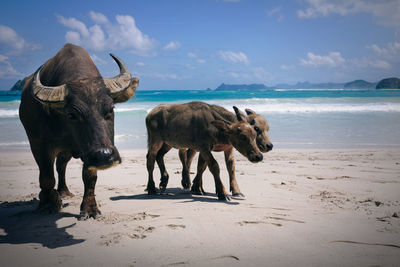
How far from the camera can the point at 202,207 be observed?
5492mm

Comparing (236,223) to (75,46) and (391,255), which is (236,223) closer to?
(391,255)

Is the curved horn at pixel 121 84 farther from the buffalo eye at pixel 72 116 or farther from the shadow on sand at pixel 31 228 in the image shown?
the shadow on sand at pixel 31 228

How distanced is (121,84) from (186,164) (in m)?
3.11

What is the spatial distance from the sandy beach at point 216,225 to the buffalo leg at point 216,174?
159mm

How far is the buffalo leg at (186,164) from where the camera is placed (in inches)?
287

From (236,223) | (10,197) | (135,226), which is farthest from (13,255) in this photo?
(10,197)

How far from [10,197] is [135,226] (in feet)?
11.2

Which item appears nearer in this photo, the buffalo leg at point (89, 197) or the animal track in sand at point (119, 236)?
the animal track in sand at point (119, 236)

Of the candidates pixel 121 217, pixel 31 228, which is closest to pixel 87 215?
pixel 121 217

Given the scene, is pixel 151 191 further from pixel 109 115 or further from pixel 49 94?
pixel 49 94

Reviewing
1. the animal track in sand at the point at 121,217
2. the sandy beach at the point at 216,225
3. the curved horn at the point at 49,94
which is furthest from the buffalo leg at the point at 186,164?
the curved horn at the point at 49,94

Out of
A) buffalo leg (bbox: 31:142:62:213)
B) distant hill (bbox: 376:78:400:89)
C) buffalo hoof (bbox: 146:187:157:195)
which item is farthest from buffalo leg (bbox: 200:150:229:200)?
distant hill (bbox: 376:78:400:89)

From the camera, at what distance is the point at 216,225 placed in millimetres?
4598

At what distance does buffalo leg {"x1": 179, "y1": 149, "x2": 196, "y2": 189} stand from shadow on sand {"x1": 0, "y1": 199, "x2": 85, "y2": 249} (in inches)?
103
